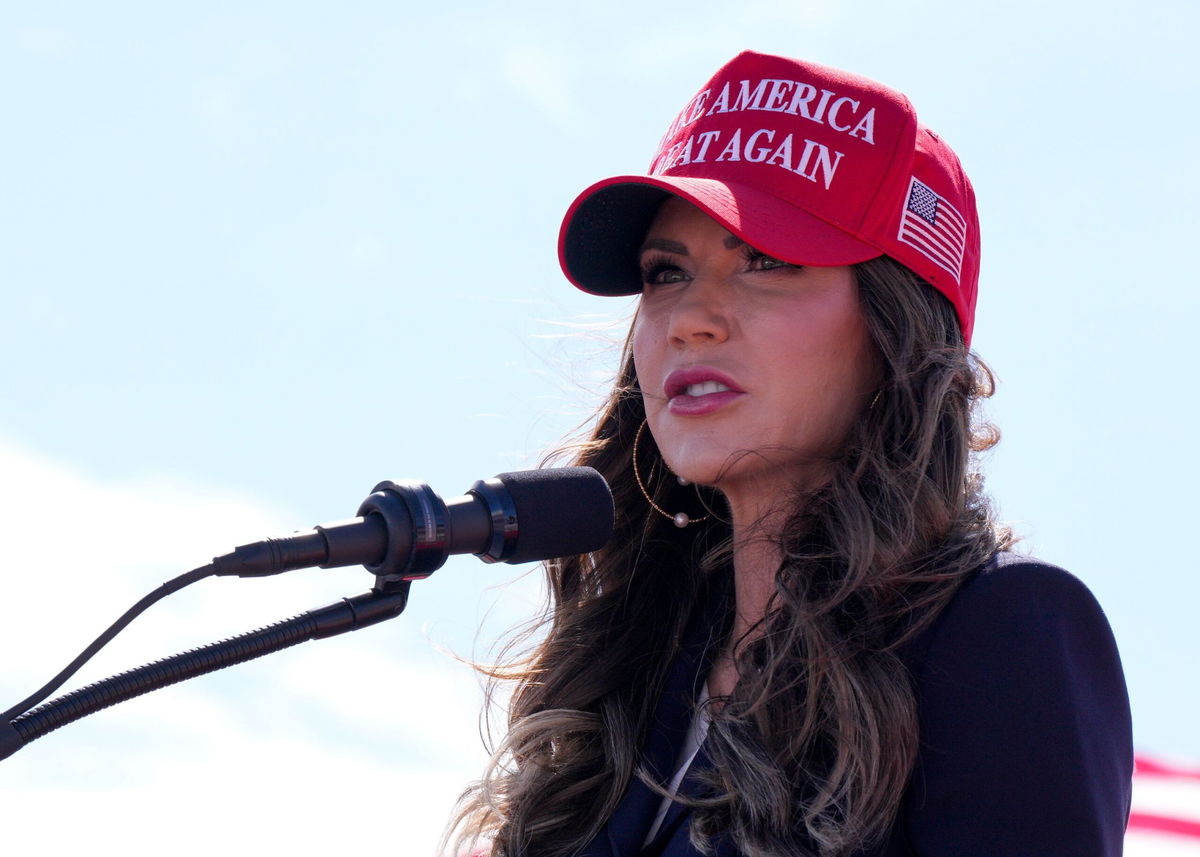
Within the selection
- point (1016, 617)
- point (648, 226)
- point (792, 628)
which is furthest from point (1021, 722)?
point (648, 226)

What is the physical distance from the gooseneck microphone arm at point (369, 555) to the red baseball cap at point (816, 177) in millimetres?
952

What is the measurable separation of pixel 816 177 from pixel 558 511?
1.10m

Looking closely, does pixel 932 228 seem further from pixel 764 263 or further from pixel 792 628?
pixel 792 628

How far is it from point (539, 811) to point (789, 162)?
1378 millimetres

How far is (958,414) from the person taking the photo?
284 centimetres

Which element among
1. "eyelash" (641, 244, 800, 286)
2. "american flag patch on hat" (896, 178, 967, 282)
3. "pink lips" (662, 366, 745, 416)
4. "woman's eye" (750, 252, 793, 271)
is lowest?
"pink lips" (662, 366, 745, 416)

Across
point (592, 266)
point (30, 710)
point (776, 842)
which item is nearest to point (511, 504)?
point (30, 710)

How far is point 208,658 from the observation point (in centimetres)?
181

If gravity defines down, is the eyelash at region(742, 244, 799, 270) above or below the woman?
above

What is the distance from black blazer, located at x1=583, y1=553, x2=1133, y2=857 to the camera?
2.16 meters

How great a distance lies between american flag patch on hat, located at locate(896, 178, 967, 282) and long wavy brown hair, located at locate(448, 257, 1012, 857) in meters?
0.06

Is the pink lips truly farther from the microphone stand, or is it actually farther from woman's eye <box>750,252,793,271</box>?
the microphone stand

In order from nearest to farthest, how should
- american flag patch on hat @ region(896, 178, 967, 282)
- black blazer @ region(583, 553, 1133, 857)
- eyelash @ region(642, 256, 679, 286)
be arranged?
black blazer @ region(583, 553, 1133, 857), american flag patch on hat @ region(896, 178, 967, 282), eyelash @ region(642, 256, 679, 286)

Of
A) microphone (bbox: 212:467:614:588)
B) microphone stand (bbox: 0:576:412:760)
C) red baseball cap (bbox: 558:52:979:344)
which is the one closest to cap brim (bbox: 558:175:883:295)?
red baseball cap (bbox: 558:52:979:344)
